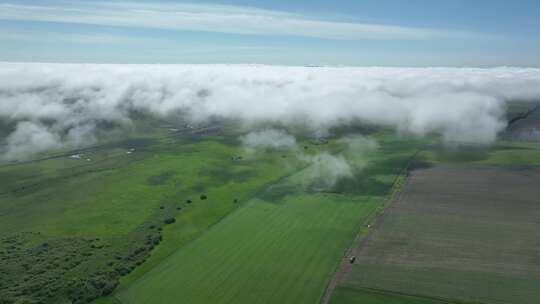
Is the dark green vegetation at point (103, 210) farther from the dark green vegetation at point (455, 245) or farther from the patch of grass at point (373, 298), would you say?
the dark green vegetation at point (455, 245)

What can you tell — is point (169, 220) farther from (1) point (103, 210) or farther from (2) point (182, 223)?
(1) point (103, 210)

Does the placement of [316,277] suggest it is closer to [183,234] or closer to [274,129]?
[183,234]

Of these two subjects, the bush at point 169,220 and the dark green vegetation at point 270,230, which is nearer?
the dark green vegetation at point 270,230

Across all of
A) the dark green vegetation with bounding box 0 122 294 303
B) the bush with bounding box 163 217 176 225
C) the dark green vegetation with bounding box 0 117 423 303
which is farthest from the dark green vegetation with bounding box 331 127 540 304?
the bush with bounding box 163 217 176 225

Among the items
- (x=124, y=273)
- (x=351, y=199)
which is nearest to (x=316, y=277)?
(x=124, y=273)

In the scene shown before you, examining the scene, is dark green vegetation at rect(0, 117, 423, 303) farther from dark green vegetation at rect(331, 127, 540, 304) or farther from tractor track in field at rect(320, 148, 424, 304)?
dark green vegetation at rect(331, 127, 540, 304)

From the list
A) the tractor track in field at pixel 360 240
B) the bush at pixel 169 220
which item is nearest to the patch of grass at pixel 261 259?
the tractor track in field at pixel 360 240

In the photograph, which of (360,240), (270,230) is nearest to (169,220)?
(270,230)

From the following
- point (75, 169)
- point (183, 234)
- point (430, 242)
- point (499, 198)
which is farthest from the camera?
point (75, 169)
